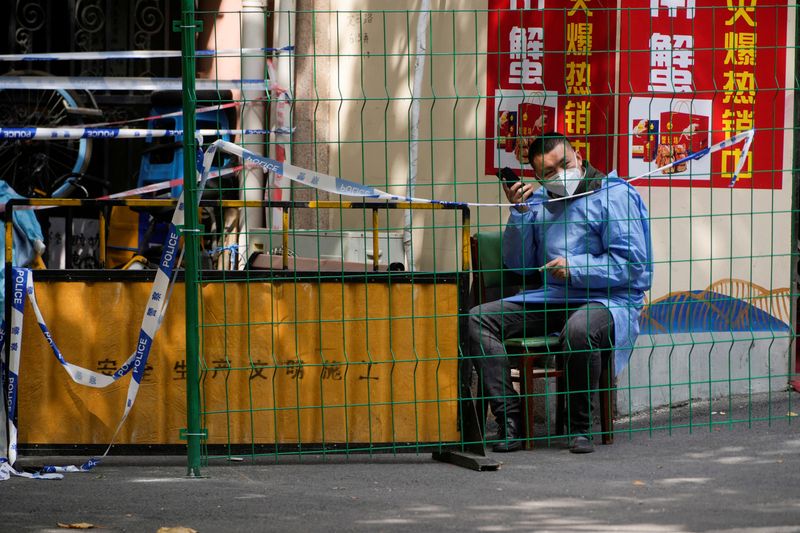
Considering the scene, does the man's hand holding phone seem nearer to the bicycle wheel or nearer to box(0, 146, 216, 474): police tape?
box(0, 146, 216, 474): police tape

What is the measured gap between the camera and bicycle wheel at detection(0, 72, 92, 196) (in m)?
9.89

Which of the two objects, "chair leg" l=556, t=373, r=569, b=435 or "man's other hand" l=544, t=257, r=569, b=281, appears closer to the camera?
"man's other hand" l=544, t=257, r=569, b=281

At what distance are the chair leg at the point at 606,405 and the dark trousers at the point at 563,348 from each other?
0.07m

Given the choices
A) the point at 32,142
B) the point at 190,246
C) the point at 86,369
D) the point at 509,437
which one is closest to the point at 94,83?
the point at 32,142

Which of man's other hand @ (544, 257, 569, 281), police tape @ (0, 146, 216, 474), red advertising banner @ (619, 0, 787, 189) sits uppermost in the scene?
red advertising banner @ (619, 0, 787, 189)

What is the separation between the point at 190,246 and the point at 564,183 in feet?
6.47

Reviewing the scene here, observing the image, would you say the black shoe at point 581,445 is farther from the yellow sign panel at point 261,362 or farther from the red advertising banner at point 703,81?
the red advertising banner at point 703,81

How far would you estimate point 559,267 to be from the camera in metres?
6.43

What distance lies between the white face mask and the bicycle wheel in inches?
180

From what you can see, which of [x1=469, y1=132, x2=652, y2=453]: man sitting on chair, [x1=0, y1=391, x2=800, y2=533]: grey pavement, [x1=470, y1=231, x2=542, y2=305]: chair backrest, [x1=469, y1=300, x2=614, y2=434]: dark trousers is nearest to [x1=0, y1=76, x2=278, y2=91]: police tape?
[x1=470, y1=231, x2=542, y2=305]: chair backrest

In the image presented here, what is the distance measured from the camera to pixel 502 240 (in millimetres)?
6918

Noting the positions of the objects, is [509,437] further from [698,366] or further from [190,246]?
[190,246]

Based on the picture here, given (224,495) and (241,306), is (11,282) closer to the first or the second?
(241,306)

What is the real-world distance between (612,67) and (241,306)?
9.01 ft
